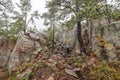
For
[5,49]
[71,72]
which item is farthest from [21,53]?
[71,72]

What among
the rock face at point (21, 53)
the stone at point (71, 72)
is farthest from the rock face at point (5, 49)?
the stone at point (71, 72)

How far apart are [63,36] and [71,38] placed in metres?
3.94

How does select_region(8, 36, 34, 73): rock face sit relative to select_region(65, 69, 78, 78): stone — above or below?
above

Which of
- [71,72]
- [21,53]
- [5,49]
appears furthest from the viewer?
[5,49]

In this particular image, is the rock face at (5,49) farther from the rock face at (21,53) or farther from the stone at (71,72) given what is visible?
the stone at (71,72)

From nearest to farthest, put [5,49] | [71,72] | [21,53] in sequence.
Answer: [71,72]
[21,53]
[5,49]

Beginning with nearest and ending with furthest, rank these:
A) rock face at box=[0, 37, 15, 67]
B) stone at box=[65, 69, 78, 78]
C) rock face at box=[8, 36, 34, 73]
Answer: stone at box=[65, 69, 78, 78], rock face at box=[8, 36, 34, 73], rock face at box=[0, 37, 15, 67]

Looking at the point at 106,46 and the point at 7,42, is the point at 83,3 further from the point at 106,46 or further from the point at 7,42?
Result: the point at 7,42

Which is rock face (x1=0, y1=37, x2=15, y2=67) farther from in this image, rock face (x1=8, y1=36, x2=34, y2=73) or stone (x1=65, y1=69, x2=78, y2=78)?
stone (x1=65, y1=69, x2=78, y2=78)

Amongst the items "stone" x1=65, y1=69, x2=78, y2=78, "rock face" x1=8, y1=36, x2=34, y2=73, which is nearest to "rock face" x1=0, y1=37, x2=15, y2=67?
"rock face" x1=8, y1=36, x2=34, y2=73

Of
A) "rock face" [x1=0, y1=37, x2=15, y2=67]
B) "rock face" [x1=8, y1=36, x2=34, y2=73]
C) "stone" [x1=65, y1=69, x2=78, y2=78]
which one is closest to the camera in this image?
"stone" [x1=65, y1=69, x2=78, y2=78]

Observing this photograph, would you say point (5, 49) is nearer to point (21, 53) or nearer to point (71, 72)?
point (21, 53)

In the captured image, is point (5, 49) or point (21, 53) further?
point (5, 49)

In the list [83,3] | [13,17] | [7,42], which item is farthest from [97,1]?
[13,17]
